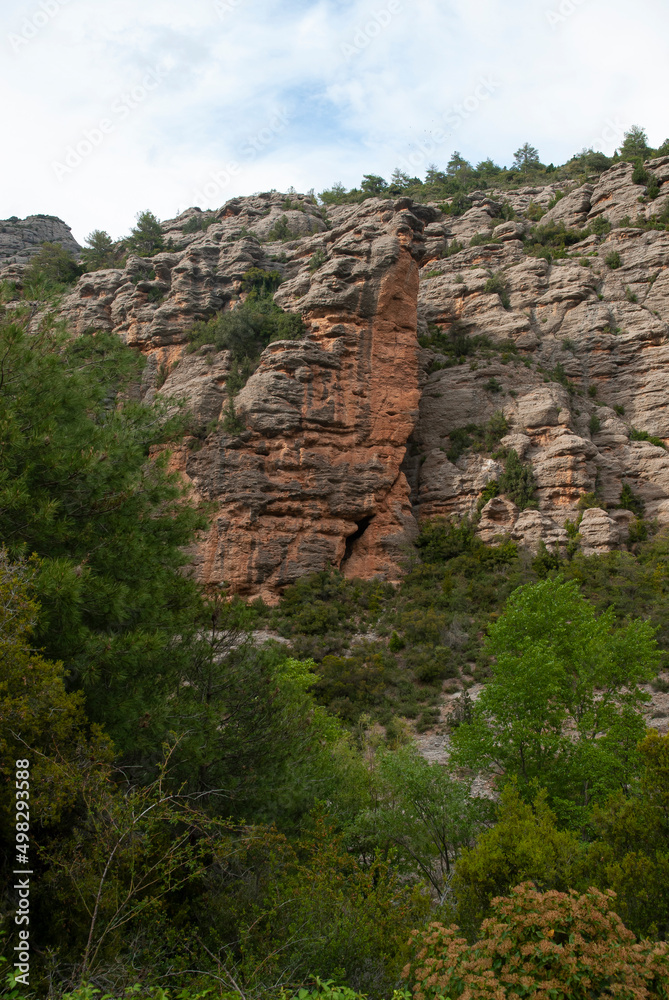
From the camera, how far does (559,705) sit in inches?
484

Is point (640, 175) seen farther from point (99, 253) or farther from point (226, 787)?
point (226, 787)

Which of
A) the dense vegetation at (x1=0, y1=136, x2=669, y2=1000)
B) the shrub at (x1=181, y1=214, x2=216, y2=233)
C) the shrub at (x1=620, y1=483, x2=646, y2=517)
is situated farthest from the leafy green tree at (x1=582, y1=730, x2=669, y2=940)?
the shrub at (x1=181, y1=214, x2=216, y2=233)

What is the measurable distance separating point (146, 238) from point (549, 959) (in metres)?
Result: 51.8

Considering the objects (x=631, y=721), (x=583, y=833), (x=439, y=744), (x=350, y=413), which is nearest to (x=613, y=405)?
(x=350, y=413)

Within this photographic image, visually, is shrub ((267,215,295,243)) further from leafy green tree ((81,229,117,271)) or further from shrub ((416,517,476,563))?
shrub ((416,517,476,563))

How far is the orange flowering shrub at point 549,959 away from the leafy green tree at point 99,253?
159 feet

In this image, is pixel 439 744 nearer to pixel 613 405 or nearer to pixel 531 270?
pixel 613 405

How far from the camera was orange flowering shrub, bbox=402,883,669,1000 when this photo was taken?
12.5 ft

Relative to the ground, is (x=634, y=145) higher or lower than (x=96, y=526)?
higher

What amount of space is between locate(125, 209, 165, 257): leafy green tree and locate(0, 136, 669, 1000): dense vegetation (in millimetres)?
40628

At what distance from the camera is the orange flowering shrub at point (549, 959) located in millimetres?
3795

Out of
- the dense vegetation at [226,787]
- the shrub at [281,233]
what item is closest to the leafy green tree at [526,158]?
the shrub at [281,233]

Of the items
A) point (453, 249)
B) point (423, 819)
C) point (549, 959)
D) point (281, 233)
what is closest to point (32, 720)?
point (549, 959)

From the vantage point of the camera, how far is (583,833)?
1009 centimetres
